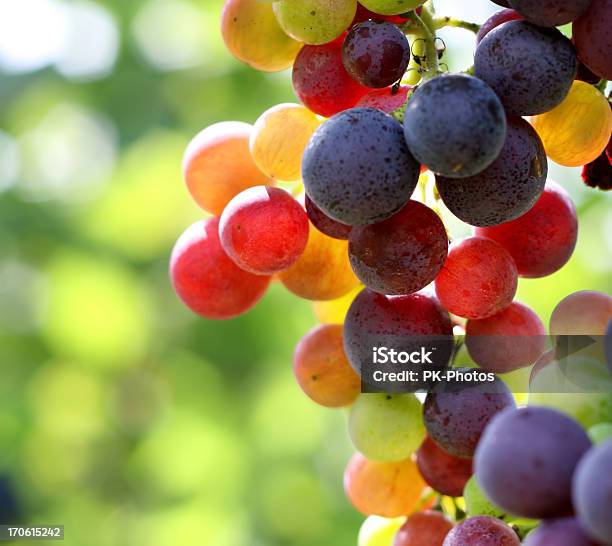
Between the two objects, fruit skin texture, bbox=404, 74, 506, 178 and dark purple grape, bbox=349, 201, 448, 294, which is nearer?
fruit skin texture, bbox=404, 74, 506, 178

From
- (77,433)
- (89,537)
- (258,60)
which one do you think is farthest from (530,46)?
(77,433)

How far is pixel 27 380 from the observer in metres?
3.44

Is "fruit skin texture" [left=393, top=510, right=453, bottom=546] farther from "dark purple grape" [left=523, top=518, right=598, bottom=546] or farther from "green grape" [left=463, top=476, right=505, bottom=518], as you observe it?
"dark purple grape" [left=523, top=518, right=598, bottom=546]

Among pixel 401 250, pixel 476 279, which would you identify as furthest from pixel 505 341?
pixel 401 250

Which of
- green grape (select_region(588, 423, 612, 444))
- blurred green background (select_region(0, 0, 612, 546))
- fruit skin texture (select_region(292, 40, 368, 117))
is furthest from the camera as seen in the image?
blurred green background (select_region(0, 0, 612, 546))

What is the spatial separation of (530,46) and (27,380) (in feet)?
10.4

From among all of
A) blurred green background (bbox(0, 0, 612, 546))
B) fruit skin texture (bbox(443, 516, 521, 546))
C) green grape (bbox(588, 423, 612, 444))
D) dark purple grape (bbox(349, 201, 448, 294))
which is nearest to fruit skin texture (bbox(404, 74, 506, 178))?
dark purple grape (bbox(349, 201, 448, 294))

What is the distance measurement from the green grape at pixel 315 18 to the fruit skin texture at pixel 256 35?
60 millimetres

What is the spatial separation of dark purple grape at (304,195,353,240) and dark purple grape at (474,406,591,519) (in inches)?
13.9

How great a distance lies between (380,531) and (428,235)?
47 centimetres

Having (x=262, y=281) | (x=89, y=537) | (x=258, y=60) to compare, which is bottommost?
(x=89, y=537)

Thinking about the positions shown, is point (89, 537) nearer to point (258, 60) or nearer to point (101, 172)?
point (101, 172)

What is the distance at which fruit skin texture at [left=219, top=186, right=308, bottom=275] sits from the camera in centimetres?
85

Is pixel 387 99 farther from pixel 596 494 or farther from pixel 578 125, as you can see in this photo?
pixel 596 494
